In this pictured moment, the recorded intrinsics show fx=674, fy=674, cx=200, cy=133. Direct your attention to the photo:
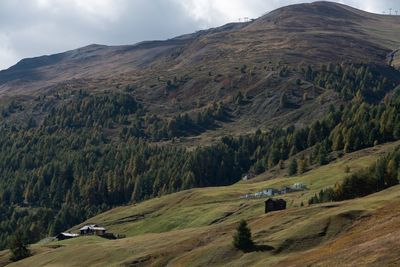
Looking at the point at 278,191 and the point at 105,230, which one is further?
the point at 278,191

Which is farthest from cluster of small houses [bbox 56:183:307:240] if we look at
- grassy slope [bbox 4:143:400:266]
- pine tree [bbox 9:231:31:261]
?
grassy slope [bbox 4:143:400:266]

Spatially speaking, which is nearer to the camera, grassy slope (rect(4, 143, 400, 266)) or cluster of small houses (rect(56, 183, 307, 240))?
grassy slope (rect(4, 143, 400, 266))

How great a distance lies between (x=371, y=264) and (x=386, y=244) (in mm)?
5880

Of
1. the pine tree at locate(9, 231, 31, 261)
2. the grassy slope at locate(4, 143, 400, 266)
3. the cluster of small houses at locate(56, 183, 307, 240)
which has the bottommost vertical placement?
the cluster of small houses at locate(56, 183, 307, 240)

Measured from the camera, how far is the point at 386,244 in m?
71.8

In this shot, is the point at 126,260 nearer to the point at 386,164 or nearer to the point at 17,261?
the point at 17,261

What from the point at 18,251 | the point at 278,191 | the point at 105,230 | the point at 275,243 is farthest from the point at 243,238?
the point at 278,191

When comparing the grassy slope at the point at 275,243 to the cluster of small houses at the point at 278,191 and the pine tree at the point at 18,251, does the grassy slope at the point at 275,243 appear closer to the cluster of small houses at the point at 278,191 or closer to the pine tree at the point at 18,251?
the pine tree at the point at 18,251

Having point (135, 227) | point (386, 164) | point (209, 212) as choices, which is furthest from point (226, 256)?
point (135, 227)

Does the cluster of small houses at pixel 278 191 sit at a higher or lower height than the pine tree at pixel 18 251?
lower

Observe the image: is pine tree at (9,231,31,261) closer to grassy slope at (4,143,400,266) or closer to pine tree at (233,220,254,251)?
grassy slope at (4,143,400,266)

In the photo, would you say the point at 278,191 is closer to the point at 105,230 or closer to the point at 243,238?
the point at 105,230

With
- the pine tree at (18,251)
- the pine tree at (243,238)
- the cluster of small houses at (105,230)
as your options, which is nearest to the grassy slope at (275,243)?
the pine tree at (243,238)

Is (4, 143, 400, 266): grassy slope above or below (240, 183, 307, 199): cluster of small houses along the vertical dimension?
above
